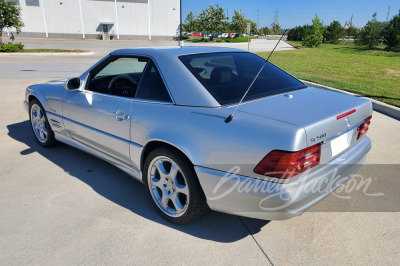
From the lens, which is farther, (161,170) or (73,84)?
(73,84)

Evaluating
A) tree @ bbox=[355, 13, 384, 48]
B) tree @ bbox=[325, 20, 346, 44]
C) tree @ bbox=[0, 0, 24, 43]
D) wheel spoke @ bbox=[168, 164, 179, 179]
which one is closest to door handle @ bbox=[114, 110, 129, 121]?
wheel spoke @ bbox=[168, 164, 179, 179]

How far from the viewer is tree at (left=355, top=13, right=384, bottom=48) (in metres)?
32.1

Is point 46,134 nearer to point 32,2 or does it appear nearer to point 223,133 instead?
point 223,133

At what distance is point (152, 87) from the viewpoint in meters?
2.84

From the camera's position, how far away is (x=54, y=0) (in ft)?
145

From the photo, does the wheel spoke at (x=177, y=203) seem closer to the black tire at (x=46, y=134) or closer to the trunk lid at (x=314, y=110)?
the trunk lid at (x=314, y=110)

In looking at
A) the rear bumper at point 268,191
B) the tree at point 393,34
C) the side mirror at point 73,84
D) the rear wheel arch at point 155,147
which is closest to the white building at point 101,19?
the tree at point 393,34

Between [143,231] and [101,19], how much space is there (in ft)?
163

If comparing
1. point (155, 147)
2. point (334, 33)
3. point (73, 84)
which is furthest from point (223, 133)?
point (334, 33)

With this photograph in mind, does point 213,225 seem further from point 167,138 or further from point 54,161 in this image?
point 54,161

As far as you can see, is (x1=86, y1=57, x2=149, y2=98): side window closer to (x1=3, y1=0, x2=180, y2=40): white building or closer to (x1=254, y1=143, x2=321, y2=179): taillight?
(x1=254, y1=143, x2=321, y2=179): taillight

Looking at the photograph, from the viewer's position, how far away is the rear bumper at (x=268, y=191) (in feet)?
6.86

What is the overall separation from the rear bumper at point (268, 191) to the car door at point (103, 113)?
1037mm

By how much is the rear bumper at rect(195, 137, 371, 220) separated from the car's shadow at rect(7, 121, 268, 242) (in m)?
0.39
